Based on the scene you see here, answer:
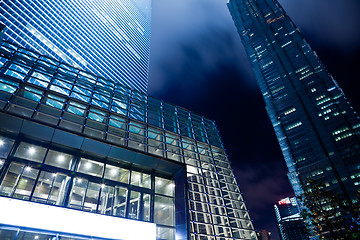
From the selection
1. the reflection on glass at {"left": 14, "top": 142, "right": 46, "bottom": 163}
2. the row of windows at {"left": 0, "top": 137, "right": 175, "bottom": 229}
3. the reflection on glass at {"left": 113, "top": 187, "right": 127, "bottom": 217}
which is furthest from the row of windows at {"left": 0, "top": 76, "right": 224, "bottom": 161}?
the reflection on glass at {"left": 113, "top": 187, "right": 127, "bottom": 217}

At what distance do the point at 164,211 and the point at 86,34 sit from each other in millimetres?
117612

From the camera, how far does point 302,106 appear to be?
136875 mm

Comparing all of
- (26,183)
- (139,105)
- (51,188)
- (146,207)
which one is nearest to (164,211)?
(146,207)

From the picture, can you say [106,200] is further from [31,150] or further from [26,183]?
[31,150]

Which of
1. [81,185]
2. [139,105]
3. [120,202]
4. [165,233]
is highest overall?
[139,105]

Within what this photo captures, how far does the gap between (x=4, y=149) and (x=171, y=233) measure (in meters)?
14.3

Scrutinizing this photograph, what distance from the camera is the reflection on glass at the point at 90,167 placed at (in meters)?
18.9

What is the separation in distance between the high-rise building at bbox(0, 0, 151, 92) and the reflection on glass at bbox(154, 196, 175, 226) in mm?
87064

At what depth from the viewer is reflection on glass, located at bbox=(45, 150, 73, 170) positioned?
17734 millimetres

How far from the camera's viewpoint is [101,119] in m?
25.1

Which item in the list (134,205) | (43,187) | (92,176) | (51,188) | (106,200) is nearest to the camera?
(43,187)

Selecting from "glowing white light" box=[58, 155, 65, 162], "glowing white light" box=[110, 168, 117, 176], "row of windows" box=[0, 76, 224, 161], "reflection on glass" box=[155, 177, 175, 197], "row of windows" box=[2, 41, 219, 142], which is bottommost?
"reflection on glass" box=[155, 177, 175, 197]

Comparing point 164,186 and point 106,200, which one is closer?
point 106,200

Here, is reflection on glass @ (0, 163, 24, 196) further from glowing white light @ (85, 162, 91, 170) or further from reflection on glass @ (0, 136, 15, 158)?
glowing white light @ (85, 162, 91, 170)
